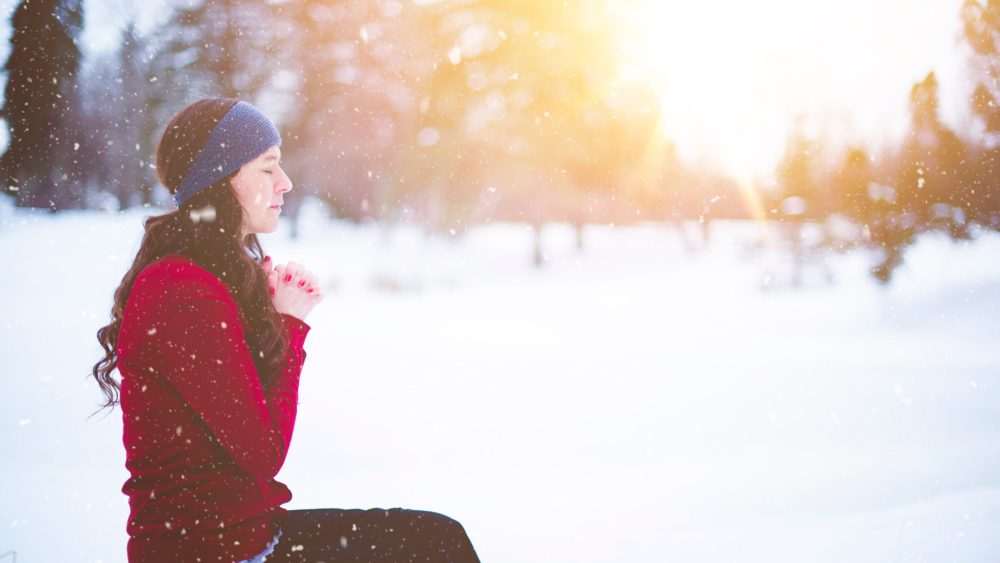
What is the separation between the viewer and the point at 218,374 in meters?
1.04

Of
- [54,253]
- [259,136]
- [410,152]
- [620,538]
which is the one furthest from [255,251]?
[54,253]

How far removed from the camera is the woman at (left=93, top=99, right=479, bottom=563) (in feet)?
3.43

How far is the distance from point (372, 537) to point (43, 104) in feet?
15.3

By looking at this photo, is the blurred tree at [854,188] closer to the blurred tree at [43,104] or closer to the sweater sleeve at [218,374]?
the blurred tree at [43,104]

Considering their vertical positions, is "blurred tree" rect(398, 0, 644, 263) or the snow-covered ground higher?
"blurred tree" rect(398, 0, 644, 263)

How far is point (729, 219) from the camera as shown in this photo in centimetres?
824

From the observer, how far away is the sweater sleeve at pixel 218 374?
1030 mm

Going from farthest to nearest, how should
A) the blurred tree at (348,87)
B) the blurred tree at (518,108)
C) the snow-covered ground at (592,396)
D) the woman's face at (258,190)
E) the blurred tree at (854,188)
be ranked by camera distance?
the blurred tree at (854,188), the blurred tree at (518,108), the blurred tree at (348,87), the snow-covered ground at (592,396), the woman's face at (258,190)

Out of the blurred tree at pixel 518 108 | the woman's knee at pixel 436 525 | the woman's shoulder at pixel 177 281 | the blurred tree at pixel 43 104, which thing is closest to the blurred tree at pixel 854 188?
the blurred tree at pixel 518 108

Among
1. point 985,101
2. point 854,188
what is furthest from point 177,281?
point 854,188

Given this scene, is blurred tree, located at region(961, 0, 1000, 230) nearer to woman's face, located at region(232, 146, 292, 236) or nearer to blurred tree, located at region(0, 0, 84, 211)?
woman's face, located at region(232, 146, 292, 236)

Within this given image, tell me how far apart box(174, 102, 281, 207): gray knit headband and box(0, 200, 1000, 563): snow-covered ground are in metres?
0.71

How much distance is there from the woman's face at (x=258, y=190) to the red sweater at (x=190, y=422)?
0.78 ft

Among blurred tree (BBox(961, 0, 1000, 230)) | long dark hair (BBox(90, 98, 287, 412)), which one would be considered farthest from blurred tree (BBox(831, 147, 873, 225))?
long dark hair (BBox(90, 98, 287, 412))
